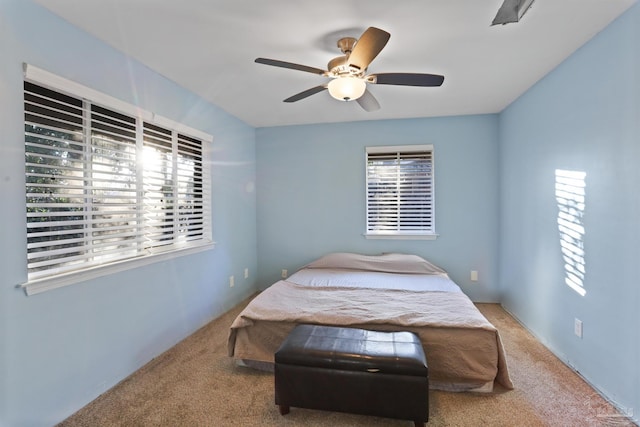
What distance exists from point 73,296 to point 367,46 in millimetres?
2303

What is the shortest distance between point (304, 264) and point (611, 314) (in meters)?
3.10

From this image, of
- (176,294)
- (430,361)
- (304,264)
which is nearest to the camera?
(430,361)

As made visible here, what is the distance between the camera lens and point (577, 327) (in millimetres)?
2273

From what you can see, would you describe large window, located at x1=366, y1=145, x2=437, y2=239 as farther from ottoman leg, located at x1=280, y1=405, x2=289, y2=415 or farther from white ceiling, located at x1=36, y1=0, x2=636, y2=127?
ottoman leg, located at x1=280, y1=405, x2=289, y2=415

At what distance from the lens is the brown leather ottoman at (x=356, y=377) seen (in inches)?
65.4

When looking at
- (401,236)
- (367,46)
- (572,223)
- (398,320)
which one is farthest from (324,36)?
(401,236)

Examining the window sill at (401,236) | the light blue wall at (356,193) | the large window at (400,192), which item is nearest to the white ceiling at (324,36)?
the light blue wall at (356,193)

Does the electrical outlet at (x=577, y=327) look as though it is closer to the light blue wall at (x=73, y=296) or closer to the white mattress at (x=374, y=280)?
the white mattress at (x=374, y=280)

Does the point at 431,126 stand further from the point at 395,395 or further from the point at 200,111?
the point at 395,395

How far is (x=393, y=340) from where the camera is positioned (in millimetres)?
1916

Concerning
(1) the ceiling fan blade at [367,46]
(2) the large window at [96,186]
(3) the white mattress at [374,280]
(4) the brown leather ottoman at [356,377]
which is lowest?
(4) the brown leather ottoman at [356,377]

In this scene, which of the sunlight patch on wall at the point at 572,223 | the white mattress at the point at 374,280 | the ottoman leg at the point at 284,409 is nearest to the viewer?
the ottoman leg at the point at 284,409

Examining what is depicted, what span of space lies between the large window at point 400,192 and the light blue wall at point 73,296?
2.16 meters

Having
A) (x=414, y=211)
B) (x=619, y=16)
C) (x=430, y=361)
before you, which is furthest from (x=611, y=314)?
(x=414, y=211)
